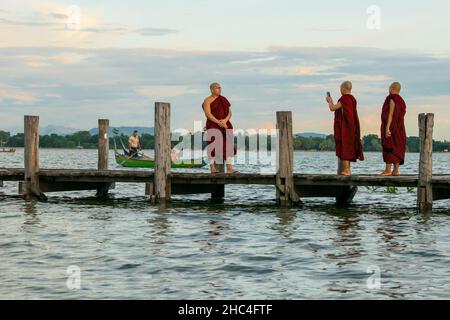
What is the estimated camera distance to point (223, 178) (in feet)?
58.9

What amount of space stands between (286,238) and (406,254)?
7.26ft

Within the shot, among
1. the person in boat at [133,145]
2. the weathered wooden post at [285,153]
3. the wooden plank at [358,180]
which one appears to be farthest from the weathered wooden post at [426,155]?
the person in boat at [133,145]

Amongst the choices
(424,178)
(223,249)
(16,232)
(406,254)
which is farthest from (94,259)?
(424,178)

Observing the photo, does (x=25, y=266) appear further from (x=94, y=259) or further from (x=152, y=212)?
(x=152, y=212)

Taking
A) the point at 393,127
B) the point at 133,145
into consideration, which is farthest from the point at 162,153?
the point at 133,145

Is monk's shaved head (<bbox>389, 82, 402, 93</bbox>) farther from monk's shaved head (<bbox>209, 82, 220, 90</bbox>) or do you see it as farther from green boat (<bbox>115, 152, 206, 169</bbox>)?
green boat (<bbox>115, 152, 206, 169</bbox>)

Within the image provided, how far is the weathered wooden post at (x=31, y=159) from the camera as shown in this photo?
1970cm

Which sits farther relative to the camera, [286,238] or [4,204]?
[4,204]

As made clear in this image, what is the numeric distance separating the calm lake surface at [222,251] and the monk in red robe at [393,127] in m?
1.20

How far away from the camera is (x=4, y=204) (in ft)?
64.4

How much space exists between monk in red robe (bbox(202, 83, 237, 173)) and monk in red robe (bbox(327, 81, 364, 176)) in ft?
7.17

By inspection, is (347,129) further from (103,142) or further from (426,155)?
(103,142)

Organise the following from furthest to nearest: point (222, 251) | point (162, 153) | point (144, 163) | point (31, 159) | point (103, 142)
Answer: point (144, 163) → point (103, 142) → point (31, 159) → point (162, 153) → point (222, 251)

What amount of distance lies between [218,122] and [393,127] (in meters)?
3.43
